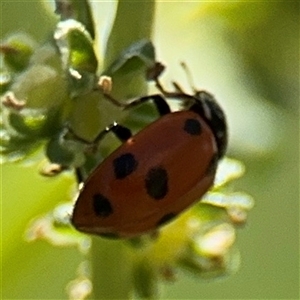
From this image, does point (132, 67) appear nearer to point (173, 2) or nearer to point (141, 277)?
point (141, 277)

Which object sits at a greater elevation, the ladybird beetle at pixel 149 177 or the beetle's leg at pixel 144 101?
the beetle's leg at pixel 144 101

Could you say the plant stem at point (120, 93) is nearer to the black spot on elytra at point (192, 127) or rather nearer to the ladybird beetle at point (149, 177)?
the ladybird beetle at point (149, 177)

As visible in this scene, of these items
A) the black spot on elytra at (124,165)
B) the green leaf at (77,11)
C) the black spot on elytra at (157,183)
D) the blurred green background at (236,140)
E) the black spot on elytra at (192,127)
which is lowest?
the blurred green background at (236,140)

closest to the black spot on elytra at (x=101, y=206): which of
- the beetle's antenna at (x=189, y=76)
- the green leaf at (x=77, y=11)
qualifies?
the green leaf at (x=77, y=11)

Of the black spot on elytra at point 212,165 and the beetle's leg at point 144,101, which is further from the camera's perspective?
the black spot on elytra at point 212,165

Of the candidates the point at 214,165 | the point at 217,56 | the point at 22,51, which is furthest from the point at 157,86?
the point at 217,56

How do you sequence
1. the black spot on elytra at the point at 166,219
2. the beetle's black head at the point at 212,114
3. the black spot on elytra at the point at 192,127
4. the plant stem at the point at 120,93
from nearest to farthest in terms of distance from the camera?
the plant stem at the point at 120,93 → the black spot on elytra at the point at 166,219 → the black spot on elytra at the point at 192,127 → the beetle's black head at the point at 212,114

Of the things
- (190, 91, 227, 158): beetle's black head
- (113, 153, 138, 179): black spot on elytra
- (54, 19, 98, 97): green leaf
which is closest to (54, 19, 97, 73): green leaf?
(54, 19, 98, 97): green leaf

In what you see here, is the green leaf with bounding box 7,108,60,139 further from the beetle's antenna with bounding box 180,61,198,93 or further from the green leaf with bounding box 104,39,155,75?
the beetle's antenna with bounding box 180,61,198,93
